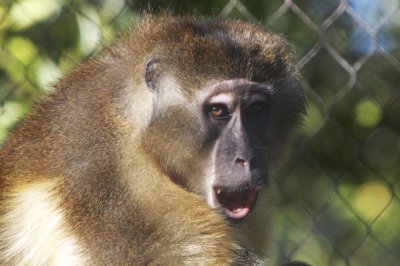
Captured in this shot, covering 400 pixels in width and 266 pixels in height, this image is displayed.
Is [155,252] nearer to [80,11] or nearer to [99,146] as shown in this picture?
[99,146]

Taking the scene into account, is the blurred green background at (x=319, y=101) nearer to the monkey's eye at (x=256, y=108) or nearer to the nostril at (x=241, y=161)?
the monkey's eye at (x=256, y=108)

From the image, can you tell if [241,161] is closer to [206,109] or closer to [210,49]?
[206,109]

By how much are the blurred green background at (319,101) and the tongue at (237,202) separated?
84cm

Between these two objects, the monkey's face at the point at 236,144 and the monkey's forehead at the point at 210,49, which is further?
the monkey's forehead at the point at 210,49

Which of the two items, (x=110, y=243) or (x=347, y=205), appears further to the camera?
(x=347, y=205)

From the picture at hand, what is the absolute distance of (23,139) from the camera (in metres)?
2.89

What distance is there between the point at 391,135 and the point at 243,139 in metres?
1.29

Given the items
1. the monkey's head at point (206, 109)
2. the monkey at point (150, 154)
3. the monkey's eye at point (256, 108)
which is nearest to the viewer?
the monkey at point (150, 154)

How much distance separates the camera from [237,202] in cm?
283

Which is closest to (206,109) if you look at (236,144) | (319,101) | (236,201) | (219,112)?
(219,112)

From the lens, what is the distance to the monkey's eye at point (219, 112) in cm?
281

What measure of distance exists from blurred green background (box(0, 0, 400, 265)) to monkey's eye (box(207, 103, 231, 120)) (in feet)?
2.89

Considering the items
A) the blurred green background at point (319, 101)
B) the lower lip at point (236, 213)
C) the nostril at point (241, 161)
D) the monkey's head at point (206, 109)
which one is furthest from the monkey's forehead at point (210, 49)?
the blurred green background at point (319, 101)

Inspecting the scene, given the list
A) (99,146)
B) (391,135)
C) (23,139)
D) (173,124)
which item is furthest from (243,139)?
(391,135)
